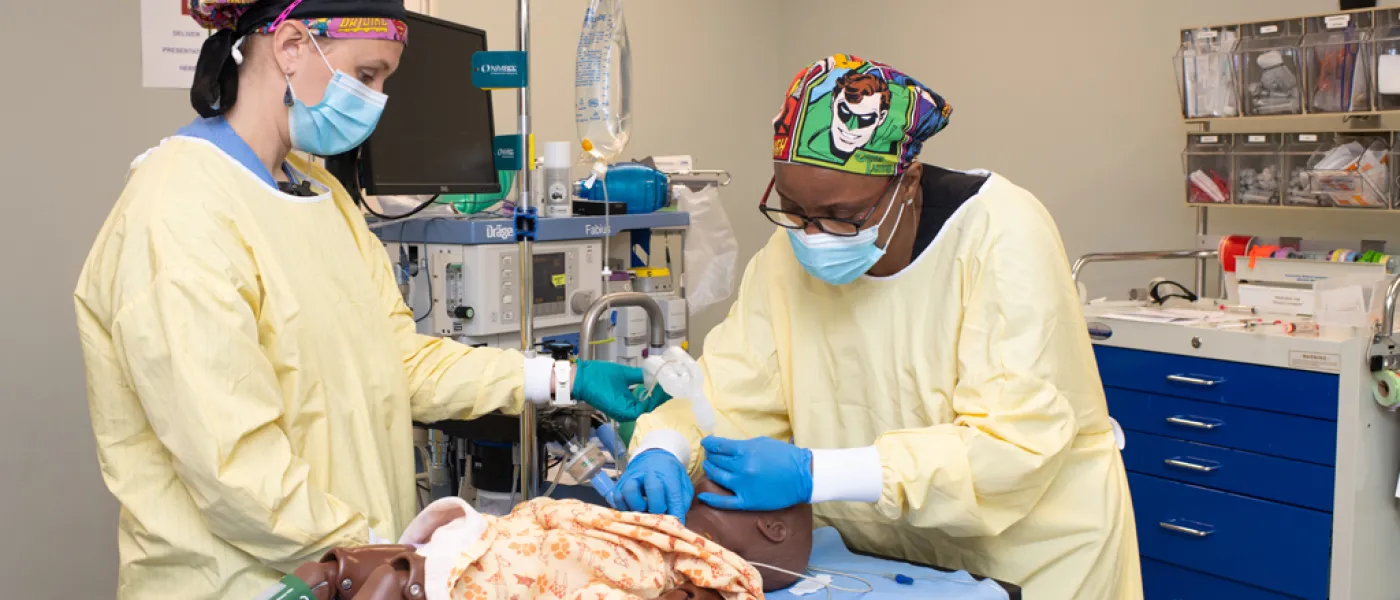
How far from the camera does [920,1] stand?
5.07 meters

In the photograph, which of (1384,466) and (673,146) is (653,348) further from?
(673,146)

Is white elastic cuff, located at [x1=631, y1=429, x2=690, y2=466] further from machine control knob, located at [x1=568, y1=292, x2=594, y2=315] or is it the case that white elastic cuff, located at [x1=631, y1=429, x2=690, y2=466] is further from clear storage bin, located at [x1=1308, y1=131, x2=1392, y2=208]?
clear storage bin, located at [x1=1308, y1=131, x2=1392, y2=208]

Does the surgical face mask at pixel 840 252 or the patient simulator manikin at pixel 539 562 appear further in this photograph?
the surgical face mask at pixel 840 252

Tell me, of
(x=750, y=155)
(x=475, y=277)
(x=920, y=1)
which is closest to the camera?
(x=475, y=277)

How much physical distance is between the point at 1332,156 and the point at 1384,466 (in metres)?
0.98

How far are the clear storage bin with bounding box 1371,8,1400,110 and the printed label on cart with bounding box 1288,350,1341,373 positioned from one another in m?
0.83

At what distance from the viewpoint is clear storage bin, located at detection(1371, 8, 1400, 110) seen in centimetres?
318

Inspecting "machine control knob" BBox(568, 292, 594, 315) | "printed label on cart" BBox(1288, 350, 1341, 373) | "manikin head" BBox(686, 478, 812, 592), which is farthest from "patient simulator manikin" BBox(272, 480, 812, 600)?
"printed label on cart" BBox(1288, 350, 1341, 373)

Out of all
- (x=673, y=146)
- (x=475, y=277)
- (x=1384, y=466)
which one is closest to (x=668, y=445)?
(x=475, y=277)

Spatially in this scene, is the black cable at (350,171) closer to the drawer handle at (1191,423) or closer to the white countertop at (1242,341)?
the white countertop at (1242,341)

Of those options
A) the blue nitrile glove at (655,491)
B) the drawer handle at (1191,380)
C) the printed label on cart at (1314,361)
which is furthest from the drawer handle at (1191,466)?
the blue nitrile glove at (655,491)

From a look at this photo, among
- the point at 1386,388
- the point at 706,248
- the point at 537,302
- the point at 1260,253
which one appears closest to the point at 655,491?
the point at 537,302

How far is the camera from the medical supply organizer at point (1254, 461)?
2.93 m

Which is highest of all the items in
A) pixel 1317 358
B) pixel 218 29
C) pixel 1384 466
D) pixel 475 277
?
pixel 218 29
